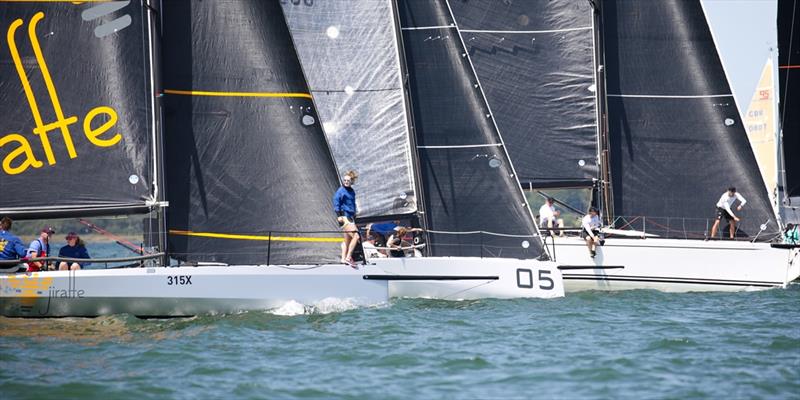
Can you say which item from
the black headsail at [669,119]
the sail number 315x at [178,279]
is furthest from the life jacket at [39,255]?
the black headsail at [669,119]

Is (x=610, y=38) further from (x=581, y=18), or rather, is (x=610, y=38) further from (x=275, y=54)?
(x=275, y=54)

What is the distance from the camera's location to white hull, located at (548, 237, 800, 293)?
21.0 metres

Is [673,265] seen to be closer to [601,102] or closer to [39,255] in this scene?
[601,102]

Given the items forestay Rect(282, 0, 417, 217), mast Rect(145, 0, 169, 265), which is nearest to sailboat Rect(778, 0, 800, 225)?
forestay Rect(282, 0, 417, 217)

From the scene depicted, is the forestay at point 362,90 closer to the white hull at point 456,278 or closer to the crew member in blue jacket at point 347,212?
the white hull at point 456,278

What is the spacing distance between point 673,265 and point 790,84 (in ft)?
18.1

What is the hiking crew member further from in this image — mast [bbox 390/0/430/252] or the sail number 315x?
mast [bbox 390/0/430/252]

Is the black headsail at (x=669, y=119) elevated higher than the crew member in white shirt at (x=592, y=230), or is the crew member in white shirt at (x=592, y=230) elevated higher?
the black headsail at (x=669, y=119)

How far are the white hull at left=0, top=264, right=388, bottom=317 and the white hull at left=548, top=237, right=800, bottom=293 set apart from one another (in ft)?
21.8

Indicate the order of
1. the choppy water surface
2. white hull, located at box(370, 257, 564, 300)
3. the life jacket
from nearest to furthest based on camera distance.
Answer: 1. the choppy water surface
2. the life jacket
3. white hull, located at box(370, 257, 564, 300)

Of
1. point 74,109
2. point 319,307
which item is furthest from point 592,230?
point 74,109

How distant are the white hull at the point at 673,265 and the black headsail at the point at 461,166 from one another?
199cm

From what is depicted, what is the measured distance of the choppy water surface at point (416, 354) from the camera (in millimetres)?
11672

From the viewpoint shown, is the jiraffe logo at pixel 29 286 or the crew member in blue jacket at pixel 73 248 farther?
the crew member in blue jacket at pixel 73 248
